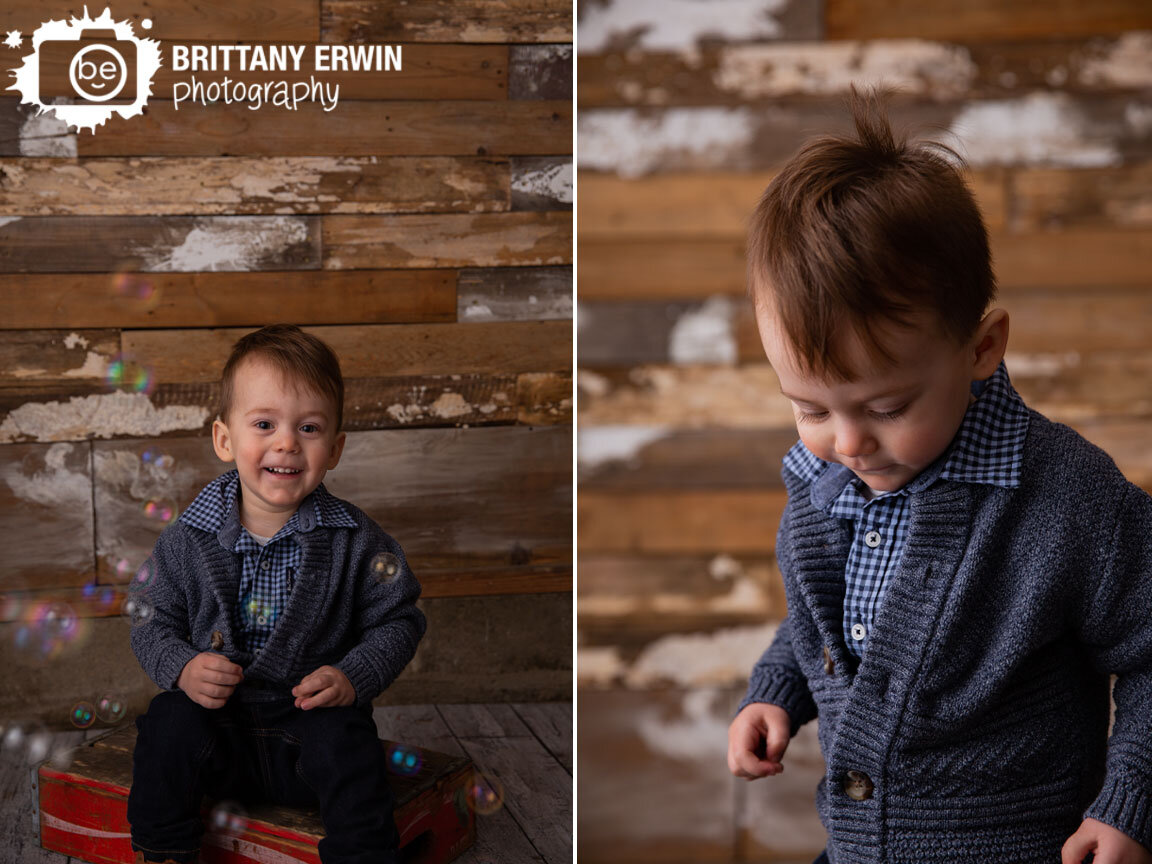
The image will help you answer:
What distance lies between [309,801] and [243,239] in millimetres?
476

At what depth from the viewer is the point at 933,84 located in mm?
1260

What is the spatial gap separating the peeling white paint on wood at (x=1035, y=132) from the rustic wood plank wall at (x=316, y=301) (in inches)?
23.0

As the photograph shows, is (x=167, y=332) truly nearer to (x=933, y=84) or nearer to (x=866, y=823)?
(x=866, y=823)

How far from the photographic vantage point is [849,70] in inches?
50.1

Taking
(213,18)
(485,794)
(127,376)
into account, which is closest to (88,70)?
(213,18)

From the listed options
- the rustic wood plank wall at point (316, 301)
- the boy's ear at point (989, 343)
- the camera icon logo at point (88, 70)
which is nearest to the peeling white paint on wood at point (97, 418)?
the rustic wood plank wall at point (316, 301)

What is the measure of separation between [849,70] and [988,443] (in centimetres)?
71

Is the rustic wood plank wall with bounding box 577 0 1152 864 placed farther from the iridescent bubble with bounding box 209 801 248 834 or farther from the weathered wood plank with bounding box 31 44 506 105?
the iridescent bubble with bounding box 209 801 248 834

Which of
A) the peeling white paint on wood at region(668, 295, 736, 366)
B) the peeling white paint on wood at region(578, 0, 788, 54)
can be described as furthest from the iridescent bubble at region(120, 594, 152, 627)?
the peeling white paint on wood at region(578, 0, 788, 54)

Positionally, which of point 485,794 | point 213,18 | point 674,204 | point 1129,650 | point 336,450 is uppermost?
point 213,18

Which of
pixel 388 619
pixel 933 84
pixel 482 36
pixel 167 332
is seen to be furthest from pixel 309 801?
pixel 933 84

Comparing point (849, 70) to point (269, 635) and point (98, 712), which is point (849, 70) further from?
point (98, 712)

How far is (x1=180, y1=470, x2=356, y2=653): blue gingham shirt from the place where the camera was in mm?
892

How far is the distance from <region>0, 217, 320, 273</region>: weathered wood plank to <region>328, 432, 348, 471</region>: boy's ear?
14cm
